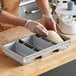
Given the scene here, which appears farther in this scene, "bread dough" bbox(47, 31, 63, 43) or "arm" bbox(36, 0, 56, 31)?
"arm" bbox(36, 0, 56, 31)

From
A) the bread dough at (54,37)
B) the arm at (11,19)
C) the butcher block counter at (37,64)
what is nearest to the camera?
the butcher block counter at (37,64)

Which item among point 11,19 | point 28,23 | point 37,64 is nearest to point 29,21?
point 28,23

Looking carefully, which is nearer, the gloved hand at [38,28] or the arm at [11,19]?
the gloved hand at [38,28]

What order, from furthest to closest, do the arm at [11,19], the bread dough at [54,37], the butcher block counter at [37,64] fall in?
the arm at [11,19]
the bread dough at [54,37]
the butcher block counter at [37,64]

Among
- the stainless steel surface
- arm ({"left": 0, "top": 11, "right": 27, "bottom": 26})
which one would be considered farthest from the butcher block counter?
arm ({"left": 0, "top": 11, "right": 27, "bottom": 26})

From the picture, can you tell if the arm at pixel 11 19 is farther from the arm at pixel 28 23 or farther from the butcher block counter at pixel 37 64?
the butcher block counter at pixel 37 64

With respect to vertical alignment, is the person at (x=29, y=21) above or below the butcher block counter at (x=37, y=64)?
above

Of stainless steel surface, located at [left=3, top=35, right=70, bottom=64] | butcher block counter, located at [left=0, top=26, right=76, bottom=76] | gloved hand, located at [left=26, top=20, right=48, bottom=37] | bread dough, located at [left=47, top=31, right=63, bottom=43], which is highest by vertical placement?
gloved hand, located at [left=26, top=20, right=48, bottom=37]

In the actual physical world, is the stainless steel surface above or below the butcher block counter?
above

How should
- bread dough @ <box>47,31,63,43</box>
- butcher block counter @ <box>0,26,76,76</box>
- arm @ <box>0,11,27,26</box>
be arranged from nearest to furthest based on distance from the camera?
butcher block counter @ <box>0,26,76,76</box>
bread dough @ <box>47,31,63,43</box>
arm @ <box>0,11,27,26</box>

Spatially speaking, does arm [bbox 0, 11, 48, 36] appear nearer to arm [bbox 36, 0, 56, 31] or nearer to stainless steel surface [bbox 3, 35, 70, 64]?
stainless steel surface [bbox 3, 35, 70, 64]

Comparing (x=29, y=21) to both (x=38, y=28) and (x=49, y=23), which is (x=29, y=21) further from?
(x=49, y=23)

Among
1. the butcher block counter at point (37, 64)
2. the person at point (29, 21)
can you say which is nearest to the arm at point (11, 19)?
the person at point (29, 21)

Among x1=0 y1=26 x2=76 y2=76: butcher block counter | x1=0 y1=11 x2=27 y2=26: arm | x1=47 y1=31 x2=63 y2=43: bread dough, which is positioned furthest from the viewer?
x1=0 y1=11 x2=27 y2=26: arm
